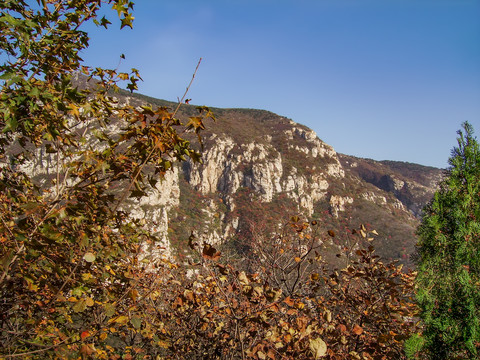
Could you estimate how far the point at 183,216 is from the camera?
70875mm

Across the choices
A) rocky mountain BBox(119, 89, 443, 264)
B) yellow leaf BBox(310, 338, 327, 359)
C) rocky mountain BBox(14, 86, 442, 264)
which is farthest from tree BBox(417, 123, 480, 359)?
rocky mountain BBox(119, 89, 443, 264)

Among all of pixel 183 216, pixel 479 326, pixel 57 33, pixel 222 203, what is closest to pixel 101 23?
pixel 57 33

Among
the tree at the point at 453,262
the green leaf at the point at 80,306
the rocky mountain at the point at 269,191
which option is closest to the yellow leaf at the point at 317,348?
the green leaf at the point at 80,306

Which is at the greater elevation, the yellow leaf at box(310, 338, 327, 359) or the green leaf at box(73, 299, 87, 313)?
the green leaf at box(73, 299, 87, 313)

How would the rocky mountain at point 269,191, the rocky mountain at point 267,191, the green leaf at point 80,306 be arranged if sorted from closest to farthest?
1. the green leaf at point 80,306
2. the rocky mountain at point 267,191
3. the rocky mountain at point 269,191

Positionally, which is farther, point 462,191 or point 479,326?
point 462,191

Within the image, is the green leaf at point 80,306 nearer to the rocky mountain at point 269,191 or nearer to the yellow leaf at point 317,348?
the yellow leaf at point 317,348

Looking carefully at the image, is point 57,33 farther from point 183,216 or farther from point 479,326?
point 183,216

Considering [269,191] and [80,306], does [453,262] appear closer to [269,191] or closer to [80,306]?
[80,306]

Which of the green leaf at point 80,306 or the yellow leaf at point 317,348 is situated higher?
the green leaf at point 80,306

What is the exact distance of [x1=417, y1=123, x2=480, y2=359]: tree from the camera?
4.18 metres

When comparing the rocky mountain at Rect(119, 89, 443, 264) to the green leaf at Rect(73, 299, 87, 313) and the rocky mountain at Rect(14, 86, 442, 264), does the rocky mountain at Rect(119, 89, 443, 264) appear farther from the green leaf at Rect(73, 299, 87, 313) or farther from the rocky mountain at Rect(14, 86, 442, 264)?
the green leaf at Rect(73, 299, 87, 313)

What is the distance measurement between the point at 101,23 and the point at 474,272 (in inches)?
251

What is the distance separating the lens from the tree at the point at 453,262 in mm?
4180
